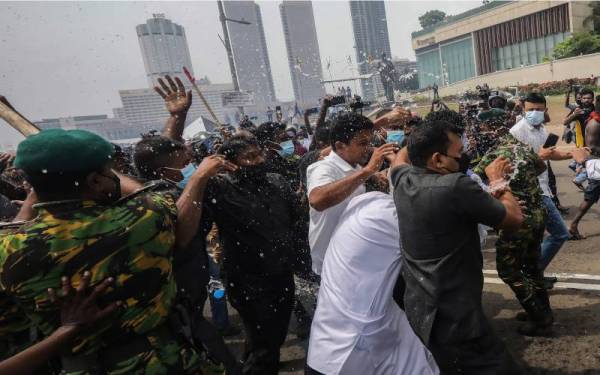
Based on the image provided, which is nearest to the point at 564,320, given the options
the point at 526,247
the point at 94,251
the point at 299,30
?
the point at 526,247

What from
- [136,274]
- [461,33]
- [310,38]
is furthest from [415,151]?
[461,33]

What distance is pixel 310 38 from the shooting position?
46.1m

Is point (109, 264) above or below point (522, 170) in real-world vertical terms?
above

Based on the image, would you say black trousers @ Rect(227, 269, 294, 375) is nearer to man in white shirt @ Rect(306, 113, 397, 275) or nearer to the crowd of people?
the crowd of people

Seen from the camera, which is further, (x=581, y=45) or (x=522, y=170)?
(x=581, y=45)

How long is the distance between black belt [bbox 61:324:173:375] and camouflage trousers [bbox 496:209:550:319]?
2554 millimetres

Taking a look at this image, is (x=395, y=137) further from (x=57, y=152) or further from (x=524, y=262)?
(x=57, y=152)

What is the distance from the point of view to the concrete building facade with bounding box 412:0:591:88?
43938 millimetres

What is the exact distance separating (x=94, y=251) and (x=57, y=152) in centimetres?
34

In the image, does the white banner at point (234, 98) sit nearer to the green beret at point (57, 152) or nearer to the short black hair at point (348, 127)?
the short black hair at point (348, 127)

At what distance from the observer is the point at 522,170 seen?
10.2 ft

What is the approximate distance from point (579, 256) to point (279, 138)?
146 inches

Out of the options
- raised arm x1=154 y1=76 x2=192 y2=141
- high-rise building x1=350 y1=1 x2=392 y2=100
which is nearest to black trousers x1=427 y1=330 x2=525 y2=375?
raised arm x1=154 y1=76 x2=192 y2=141

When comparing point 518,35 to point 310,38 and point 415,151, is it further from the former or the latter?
point 415,151
